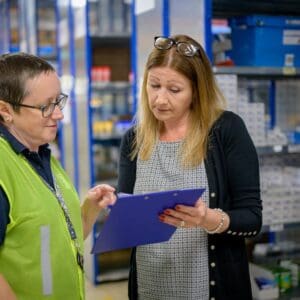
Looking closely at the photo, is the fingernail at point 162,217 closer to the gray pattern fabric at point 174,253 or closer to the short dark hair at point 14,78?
the gray pattern fabric at point 174,253

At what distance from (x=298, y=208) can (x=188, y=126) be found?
1.56 metres

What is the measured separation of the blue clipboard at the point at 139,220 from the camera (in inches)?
65.7

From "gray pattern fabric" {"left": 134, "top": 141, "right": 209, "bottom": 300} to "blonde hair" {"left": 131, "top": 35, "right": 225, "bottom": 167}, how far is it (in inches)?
2.0

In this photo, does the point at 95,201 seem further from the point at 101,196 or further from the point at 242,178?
the point at 242,178

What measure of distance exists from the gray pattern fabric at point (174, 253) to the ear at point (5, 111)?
27.2 inches

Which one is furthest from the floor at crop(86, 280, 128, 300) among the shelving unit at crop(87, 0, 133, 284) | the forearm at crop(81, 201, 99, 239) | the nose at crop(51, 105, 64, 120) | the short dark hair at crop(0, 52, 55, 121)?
the short dark hair at crop(0, 52, 55, 121)

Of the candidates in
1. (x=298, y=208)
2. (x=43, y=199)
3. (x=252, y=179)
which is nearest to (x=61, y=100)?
(x=43, y=199)

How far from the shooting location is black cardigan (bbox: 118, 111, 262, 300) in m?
1.97

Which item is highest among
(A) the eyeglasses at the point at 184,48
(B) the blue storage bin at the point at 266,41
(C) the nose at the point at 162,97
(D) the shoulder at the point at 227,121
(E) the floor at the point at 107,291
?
(B) the blue storage bin at the point at 266,41

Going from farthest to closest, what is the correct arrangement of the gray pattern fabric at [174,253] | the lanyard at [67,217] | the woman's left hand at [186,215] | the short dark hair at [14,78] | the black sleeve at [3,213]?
the gray pattern fabric at [174,253]
the woman's left hand at [186,215]
the lanyard at [67,217]
the short dark hair at [14,78]
the black sleeve at [3,213]

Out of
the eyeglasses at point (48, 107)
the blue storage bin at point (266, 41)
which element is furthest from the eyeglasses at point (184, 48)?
the blue storage bin at point (266, 41)

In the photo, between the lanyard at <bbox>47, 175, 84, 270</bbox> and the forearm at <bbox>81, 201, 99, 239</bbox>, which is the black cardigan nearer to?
the forearm at <bbox>81, 201, 99, 239</bbox>

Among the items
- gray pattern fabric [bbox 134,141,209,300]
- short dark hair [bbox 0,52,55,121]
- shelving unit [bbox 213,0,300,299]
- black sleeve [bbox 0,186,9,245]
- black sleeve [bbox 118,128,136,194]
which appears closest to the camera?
black sleeve [bbox 0,186,9,245]

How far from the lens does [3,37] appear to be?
769cm
